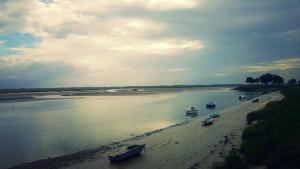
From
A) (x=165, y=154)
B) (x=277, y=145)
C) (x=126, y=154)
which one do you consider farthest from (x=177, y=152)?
(x=277, y=145)

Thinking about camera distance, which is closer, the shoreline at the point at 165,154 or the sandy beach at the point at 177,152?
the sandy beach at the point at 177,152

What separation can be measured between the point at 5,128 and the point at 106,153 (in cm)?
2516

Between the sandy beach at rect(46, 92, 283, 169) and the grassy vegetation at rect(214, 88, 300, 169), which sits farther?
the sandy beach at rect(46, 92, 283, 169)

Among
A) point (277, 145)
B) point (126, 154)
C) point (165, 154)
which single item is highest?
point (277, 145)

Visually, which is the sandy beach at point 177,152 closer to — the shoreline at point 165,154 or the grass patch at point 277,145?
the shoreline at point 165,154

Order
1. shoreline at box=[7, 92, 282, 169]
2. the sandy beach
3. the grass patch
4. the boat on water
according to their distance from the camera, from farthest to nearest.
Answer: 1. the boat on water
2. shoreline at box=[7, 92, 282, 169]
3. the sandy beach
4. the grass patch

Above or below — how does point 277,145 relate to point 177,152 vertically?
above

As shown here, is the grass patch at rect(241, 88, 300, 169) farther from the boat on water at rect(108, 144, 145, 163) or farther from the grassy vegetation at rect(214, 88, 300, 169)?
the boat on water at rect(108, 144, 145, 163)

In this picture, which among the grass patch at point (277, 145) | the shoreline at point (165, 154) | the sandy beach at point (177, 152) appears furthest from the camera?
the shoreline at point (165, 154)

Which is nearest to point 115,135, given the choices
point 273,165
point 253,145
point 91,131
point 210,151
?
point 91,131

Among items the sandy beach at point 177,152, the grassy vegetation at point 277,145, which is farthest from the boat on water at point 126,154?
the grassy vegetation at point 277,145

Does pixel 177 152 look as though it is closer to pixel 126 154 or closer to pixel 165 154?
pixel 165 154

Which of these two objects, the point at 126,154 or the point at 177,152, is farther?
the point at 177,152

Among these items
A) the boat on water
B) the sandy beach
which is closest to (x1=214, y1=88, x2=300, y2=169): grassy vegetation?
the sandy beach
